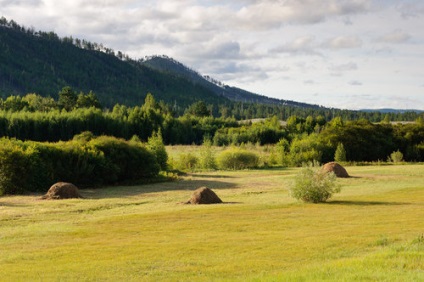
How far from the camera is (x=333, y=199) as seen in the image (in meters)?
35.2

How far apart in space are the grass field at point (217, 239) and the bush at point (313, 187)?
0.90m

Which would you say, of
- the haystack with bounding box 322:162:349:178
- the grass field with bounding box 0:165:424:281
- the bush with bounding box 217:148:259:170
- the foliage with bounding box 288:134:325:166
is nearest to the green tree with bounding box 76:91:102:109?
the foliage with bounding box 288:134:325:166

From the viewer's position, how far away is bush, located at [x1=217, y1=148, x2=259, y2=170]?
230 feet

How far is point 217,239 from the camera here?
797 inches

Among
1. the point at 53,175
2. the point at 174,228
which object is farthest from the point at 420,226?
the point at 53,175

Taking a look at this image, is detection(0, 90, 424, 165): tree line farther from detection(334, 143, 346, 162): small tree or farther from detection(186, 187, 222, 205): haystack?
detection(186, 187, 222, 205): haystack

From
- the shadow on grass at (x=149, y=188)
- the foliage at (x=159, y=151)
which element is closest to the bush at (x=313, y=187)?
the shadow on grass at (x=149, y=188)

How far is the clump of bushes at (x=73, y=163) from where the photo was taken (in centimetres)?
4406

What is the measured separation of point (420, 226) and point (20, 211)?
2243cm

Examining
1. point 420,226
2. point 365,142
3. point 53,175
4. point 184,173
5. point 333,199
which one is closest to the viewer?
point 420,226

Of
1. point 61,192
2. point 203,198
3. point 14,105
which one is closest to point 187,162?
point 61,192

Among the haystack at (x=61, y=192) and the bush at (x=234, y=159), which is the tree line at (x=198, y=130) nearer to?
the bush at (x=234, y=159)

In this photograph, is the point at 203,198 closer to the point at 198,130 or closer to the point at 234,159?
the point at 234,159

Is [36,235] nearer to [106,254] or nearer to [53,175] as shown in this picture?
[106,254]
